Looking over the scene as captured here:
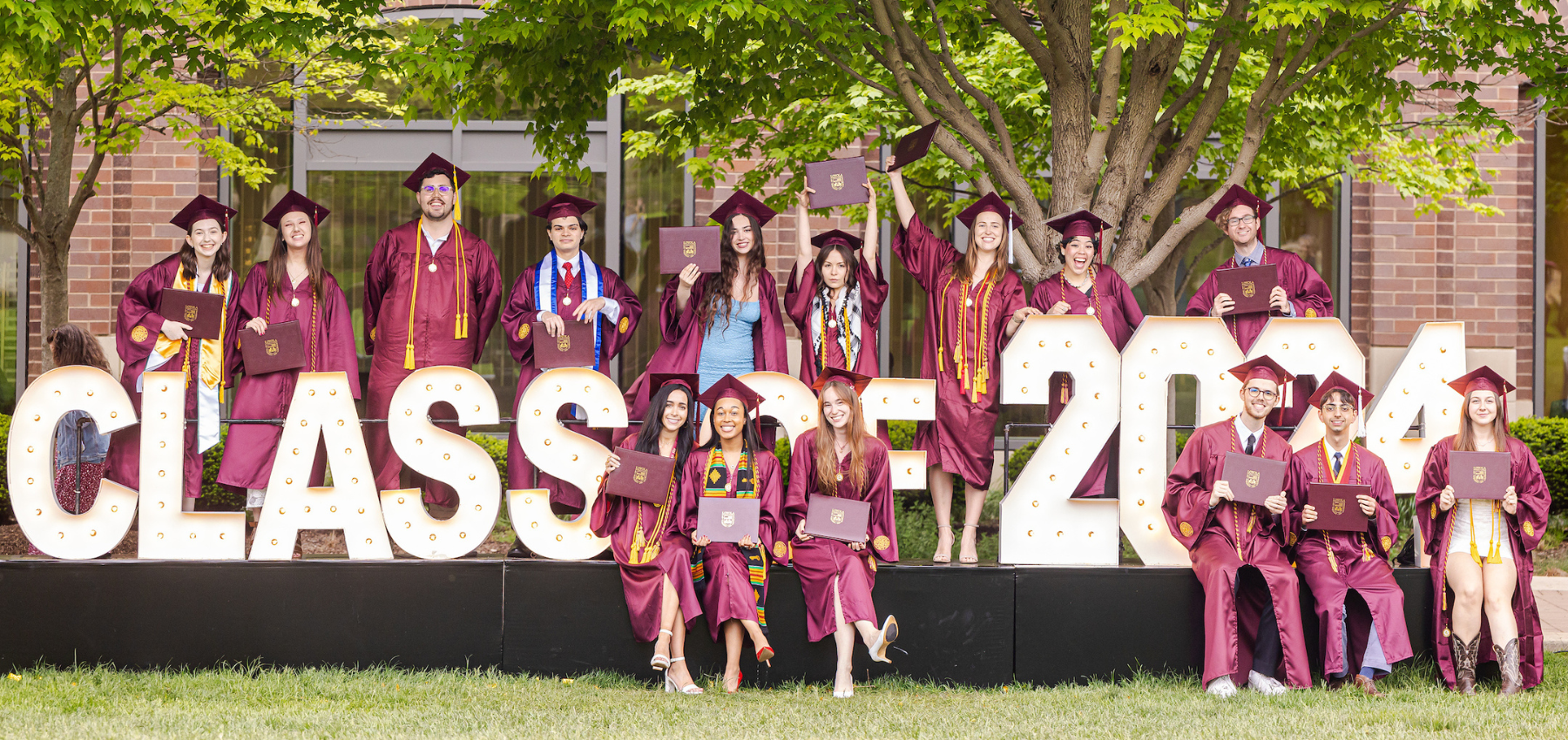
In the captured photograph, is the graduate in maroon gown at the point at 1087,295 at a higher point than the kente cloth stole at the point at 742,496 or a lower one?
higher

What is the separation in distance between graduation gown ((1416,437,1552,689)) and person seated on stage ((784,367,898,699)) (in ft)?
7.27

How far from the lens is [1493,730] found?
4.44m

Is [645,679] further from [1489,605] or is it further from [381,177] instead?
[381,177]

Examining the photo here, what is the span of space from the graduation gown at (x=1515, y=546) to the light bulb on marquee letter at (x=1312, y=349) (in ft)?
1.74

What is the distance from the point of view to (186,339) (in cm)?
604

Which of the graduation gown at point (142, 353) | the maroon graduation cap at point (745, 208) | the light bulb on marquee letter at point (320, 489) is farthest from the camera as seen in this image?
the graduation gown at point (142, 353)

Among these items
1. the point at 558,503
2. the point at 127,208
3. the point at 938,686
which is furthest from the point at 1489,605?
the point at 127,208

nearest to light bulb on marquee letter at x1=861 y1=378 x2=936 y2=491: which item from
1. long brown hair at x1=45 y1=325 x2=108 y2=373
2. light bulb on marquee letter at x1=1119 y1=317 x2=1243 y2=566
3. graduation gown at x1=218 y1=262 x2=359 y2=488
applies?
light bulb on marquee letter at x1=1119 y1=317 x2=1243 y2=566

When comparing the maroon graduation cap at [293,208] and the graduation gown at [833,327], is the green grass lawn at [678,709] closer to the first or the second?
the graduation gown at [833,327]

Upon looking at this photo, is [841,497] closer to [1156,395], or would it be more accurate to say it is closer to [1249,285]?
[1156,395]

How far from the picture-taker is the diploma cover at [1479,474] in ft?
16.7

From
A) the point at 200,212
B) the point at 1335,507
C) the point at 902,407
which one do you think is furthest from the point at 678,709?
the point at 200,212

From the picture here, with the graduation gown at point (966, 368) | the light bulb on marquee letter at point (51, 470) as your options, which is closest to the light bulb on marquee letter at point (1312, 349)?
the graduation gown at point (966, 368)

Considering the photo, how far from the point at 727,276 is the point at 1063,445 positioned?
5.56ft
